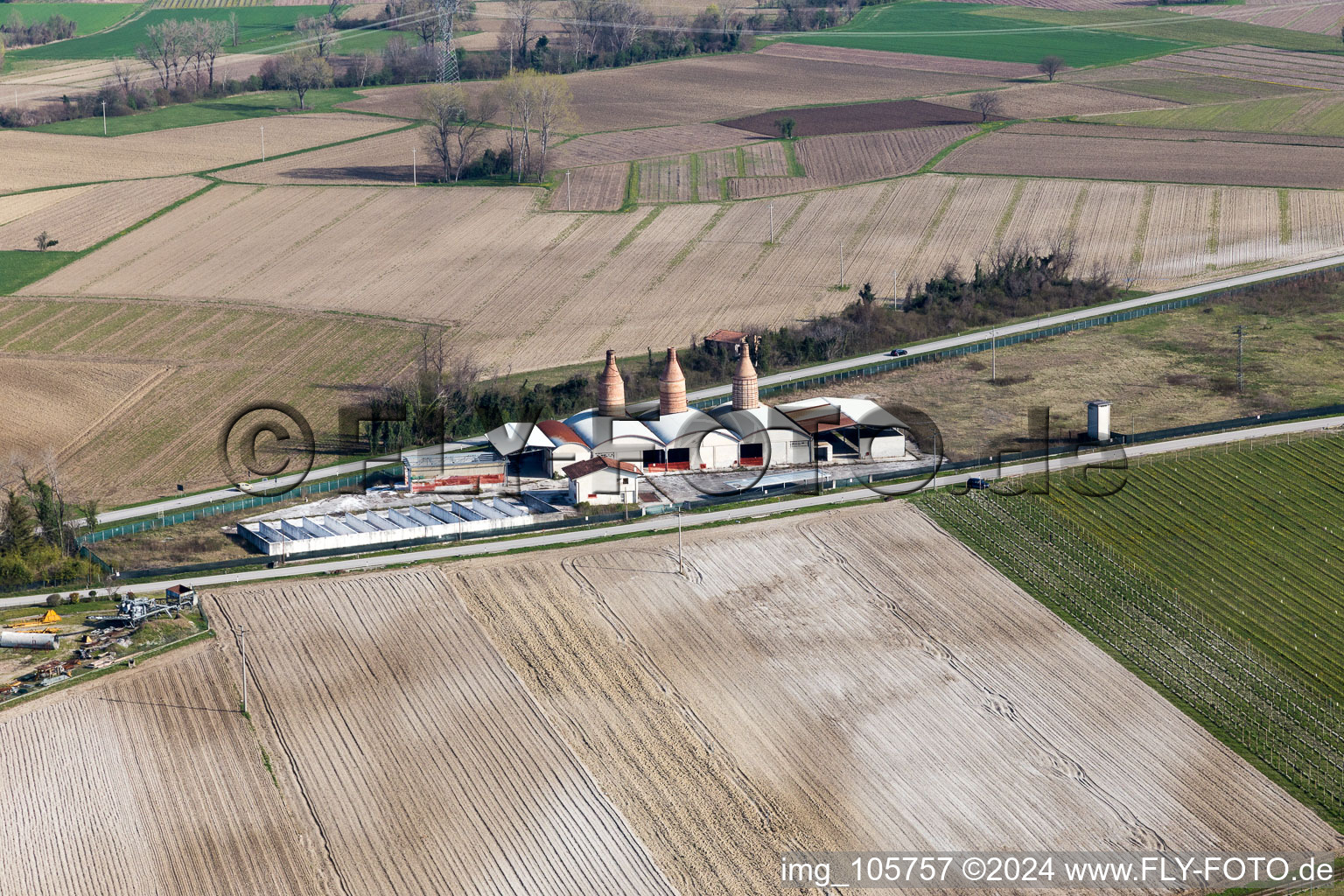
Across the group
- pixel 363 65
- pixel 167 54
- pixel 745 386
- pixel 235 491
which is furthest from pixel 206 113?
pixel 745 386

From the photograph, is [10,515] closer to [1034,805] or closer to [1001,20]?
[1034,805]

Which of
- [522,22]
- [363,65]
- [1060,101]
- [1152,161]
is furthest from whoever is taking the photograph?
[522,22]

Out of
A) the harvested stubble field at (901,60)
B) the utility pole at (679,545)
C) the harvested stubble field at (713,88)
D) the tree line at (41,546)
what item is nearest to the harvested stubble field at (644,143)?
the harvested stubble field at (713,88)

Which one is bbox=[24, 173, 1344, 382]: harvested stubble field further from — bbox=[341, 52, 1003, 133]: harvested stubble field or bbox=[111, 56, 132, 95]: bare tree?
bbox=[111, 56, 132, 95]: bare tree

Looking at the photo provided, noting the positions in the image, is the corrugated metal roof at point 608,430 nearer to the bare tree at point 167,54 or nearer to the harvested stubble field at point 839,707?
the harvested stubble field at point 839,707

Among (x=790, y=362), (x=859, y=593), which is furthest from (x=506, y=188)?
(x=859, y=593)

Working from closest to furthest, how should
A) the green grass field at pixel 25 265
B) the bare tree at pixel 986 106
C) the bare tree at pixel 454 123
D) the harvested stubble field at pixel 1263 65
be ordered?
1. the green grass field at pixel 25 265
2. the bare tree at pixel 454 123
3. the bare tree at pixel 986 106
4. the harvested stubble field at pixel 1263 65

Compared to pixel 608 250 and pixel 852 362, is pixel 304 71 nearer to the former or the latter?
pixel 608 250
